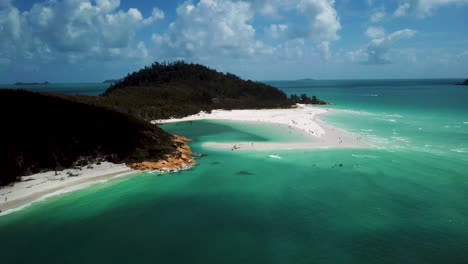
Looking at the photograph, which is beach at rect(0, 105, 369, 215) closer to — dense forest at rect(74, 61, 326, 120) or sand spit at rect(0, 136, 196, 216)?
sand spit at rect(0, 136, 196, 216)

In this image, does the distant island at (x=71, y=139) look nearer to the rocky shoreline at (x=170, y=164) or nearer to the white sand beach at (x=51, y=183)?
the rocky shoreline at (x=170, y=164)

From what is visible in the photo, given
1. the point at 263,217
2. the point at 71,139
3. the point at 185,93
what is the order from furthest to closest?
the point at 185,93 < the point at 71,139 < the point at 263,217

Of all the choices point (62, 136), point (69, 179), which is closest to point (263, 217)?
point (69, 179)

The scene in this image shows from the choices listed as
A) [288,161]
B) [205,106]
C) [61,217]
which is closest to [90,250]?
[61,217]

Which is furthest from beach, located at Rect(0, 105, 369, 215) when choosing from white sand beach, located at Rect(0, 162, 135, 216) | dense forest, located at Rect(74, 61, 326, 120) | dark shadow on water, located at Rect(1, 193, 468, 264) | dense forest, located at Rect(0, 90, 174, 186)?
dense forest, located at Rect(74, 61, 326, 120)

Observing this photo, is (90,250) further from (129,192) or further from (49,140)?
(49,140)

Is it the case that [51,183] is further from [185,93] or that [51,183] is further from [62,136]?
[185,93]
